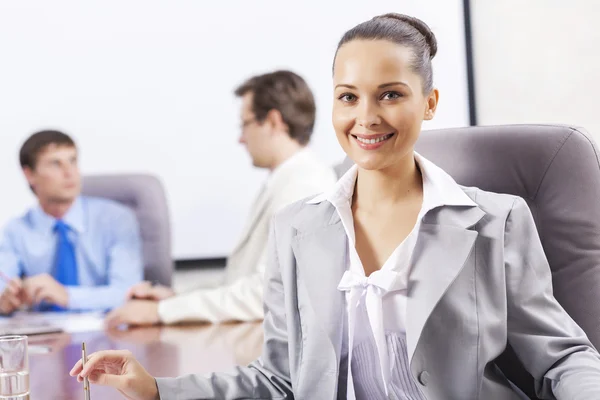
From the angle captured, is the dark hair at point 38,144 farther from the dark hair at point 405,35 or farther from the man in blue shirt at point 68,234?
the dark hair at point 405,35

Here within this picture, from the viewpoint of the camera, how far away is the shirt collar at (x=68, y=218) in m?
3.10

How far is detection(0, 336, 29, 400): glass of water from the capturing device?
125cm

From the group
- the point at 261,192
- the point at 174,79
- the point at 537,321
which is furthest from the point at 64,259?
the point at 537,321

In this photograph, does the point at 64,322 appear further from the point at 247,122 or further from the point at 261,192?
the point at 247,122

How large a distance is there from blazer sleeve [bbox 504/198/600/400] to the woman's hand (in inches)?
22.6

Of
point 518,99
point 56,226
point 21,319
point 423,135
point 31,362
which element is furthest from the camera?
point 518,99

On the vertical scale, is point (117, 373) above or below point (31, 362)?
above

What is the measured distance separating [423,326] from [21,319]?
1.64 metres

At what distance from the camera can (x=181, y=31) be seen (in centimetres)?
380

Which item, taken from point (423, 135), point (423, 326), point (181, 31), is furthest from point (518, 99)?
point (423, 326)

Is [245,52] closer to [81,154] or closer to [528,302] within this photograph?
[81,154]

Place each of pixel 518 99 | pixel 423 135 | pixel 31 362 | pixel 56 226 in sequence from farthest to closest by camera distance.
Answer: pixel 518 99 → pixel 56 226 → pixel 31 362 → pixel 423 135

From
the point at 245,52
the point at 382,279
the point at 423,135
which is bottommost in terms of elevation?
the point at 382,279

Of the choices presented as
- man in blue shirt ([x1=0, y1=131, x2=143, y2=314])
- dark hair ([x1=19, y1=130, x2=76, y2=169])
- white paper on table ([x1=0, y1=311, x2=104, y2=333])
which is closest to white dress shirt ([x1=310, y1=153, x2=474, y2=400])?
white paper on table ([x1=0, y1=311, x2=104, y2=333])
